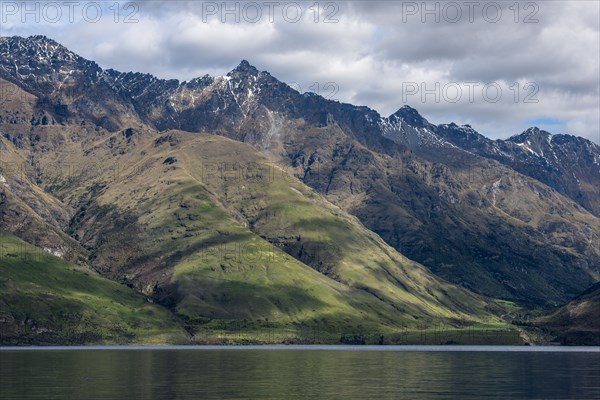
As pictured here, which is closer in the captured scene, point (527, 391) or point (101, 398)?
point (101, 398)

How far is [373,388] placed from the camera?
19075 cm

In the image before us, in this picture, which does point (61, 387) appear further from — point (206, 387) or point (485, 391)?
point (485, 391)

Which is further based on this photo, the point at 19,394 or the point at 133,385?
the point at 133,385

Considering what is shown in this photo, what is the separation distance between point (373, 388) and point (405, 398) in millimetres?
22647

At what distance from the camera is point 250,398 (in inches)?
6471

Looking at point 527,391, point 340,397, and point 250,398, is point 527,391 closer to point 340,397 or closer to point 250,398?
point 340,397

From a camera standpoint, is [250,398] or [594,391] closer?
[250,398]

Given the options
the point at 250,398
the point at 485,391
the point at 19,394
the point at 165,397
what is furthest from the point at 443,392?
the point at 19,394

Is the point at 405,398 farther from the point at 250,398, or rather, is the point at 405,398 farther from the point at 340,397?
the point at 250,398

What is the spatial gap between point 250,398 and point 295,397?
29.1 feet

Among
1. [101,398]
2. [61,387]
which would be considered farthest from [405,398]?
[61,387]

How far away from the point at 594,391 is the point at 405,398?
171ft

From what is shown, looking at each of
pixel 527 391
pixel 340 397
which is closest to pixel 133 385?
pixel 340 397

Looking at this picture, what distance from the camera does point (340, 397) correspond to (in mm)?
168000
